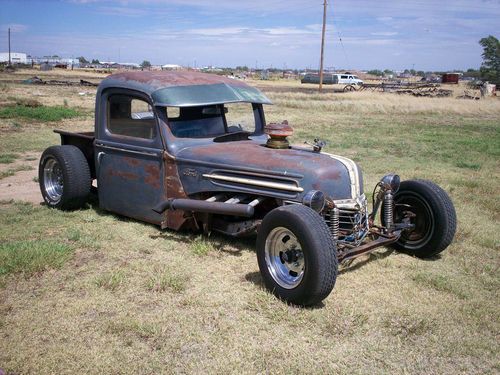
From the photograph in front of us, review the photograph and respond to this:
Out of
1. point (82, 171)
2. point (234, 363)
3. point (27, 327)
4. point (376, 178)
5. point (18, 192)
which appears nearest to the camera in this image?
point (234, 363)

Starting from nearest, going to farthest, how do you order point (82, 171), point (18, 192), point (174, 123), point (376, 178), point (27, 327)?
point (27, 327), point (174, 123), point (82, 171), point (18, 192), point (376, 178)

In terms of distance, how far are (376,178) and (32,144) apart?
26.6 ft

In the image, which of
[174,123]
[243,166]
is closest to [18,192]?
[174,123]

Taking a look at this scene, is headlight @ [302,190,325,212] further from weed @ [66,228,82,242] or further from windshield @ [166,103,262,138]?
weed @ [66,228,82,242]

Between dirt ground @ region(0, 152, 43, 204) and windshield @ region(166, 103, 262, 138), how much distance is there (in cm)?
283

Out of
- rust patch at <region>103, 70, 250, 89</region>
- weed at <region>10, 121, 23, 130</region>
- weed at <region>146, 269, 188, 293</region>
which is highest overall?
rust patch at <region>103, 70, 250, 89</region>

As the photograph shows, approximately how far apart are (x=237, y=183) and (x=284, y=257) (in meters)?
1.03

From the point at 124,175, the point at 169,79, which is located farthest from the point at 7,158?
the point at 169,79

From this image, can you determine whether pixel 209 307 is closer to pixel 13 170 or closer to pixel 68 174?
pixel 68 174

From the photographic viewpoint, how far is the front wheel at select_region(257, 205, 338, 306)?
3.70m

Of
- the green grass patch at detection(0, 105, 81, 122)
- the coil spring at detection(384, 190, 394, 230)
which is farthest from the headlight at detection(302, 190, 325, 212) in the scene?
the green grass patch at detection(0, 105, 81, 122)

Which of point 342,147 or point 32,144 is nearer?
point 32,144

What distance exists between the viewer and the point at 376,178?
9.12m

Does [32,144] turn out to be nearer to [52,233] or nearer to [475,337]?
[52,233]
